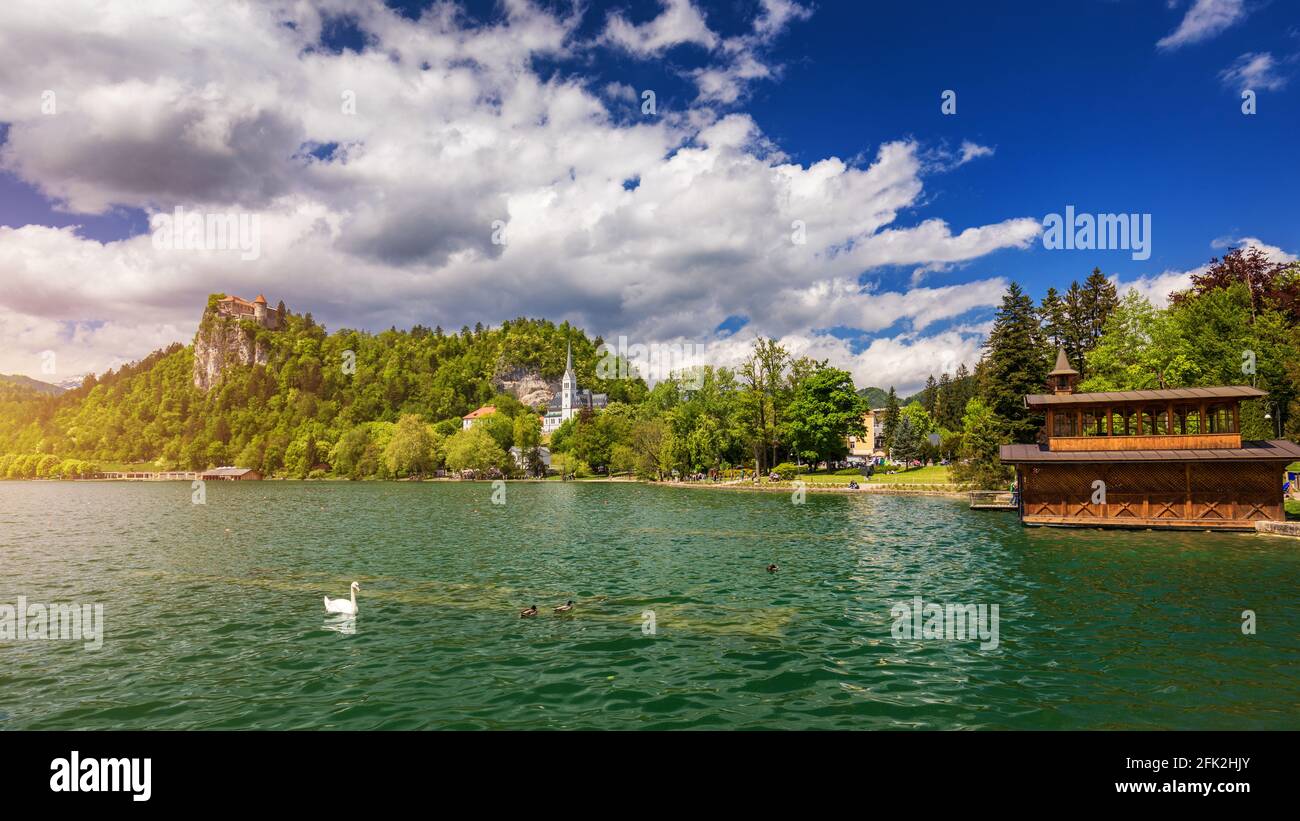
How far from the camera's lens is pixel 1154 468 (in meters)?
35.2

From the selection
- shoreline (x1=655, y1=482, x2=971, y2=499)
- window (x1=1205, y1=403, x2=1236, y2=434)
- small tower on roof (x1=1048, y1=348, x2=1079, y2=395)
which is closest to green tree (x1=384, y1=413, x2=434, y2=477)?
shoreline (x1=655, y1=482, x2=971, y2=499)

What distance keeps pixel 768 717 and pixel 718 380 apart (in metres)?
88.7

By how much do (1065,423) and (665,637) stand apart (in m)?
34.2

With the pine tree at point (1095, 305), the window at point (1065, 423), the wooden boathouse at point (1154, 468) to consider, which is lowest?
the wooden boathouse at point (1154, 468)

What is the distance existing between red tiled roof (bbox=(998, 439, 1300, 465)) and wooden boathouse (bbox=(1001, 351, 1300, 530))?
1.7 inches

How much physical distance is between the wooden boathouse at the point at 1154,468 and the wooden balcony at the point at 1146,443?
0.15ft

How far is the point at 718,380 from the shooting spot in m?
98.2

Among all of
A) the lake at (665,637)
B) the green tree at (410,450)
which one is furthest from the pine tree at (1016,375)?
the green tree at (410,450)

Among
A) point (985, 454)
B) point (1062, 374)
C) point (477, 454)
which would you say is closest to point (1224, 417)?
point (1062, 374)

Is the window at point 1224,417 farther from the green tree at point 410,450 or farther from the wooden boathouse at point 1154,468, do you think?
the green tree at point 410,450

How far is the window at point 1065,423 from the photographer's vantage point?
37.8m

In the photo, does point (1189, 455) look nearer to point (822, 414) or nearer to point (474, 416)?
point (822, 414)
